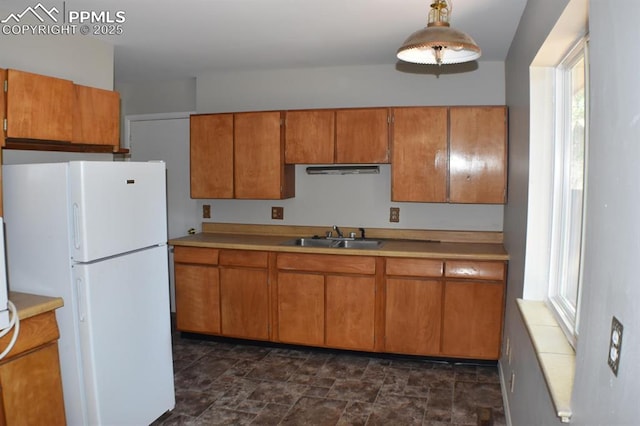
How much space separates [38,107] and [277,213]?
2.30 m

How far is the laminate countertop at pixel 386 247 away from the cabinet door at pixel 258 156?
420 mm

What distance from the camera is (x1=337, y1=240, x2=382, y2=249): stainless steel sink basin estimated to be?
13.4ft

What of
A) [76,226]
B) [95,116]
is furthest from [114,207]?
[95,116]

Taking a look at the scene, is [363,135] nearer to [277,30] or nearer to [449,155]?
[449,155]

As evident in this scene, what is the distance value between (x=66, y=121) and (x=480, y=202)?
2.90 metres

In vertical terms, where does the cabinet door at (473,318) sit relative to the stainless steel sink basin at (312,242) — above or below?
below

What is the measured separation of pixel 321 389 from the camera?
3330 mm

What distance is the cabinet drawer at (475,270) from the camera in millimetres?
3506

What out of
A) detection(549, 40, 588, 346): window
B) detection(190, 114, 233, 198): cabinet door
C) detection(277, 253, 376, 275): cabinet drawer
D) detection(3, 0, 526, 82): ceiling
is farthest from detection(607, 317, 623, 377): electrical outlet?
detection(190, 114, 233, 198): cabinet door

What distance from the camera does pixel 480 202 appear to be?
12.3ft

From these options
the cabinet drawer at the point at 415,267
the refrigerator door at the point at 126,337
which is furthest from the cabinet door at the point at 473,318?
the refrigerator door at the point at 126,337

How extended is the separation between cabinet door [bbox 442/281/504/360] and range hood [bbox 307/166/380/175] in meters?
1.15

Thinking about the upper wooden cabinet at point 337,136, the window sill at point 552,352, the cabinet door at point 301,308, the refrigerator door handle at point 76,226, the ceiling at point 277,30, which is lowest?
the cabinet door at point 301,308

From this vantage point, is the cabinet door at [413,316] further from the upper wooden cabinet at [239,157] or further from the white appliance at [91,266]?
the white appliance at [91,266]
